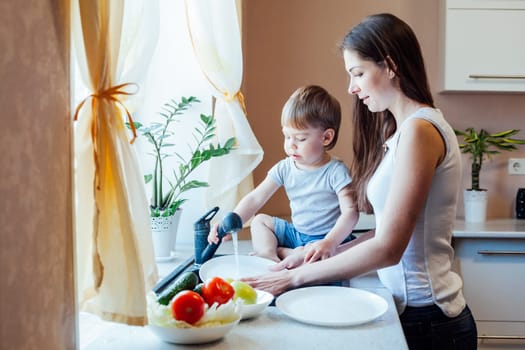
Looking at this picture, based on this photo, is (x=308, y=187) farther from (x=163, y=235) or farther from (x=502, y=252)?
(x=502, y=252)

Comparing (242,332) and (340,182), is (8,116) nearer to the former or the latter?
(242,332)

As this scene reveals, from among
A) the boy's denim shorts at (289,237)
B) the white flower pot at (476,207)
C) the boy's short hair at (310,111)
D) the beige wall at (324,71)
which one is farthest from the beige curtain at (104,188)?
the white flower pot at (476,207)

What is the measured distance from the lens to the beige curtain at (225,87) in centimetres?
203

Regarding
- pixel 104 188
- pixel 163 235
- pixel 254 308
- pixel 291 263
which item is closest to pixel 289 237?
pixel 291 263

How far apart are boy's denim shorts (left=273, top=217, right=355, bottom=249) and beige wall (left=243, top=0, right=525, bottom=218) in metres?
1.07

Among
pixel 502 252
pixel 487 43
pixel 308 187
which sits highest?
pixel 487 43

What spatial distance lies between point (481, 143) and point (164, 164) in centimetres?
157

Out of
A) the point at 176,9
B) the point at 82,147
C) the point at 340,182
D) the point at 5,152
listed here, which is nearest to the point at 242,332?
the point at 82,147

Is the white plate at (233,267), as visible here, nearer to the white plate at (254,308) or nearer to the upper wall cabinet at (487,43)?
the white plate at (254,308)

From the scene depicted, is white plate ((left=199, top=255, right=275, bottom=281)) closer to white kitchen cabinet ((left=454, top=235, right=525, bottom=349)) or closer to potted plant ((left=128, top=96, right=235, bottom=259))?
potted plant ((left=128, top=96, right=235, bottom=259))

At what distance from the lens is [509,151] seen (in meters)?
2.91

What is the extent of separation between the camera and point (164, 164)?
2104mm

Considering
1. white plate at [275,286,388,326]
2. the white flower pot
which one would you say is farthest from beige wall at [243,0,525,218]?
white plate at [275,286,388,326]

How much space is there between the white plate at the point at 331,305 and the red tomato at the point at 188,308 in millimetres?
222
